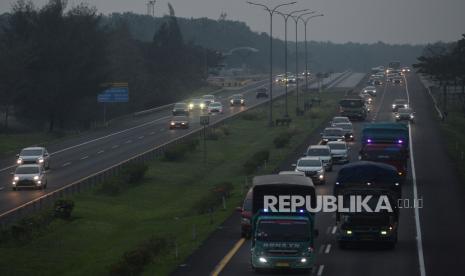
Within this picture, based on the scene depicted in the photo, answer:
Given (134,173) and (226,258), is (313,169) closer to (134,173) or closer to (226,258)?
(134,173)

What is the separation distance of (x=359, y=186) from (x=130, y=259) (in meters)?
9.63

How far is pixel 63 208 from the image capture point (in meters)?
46.0

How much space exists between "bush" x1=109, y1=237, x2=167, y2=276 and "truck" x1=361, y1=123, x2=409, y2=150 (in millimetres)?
25544

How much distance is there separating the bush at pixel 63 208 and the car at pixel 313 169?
14.4 metres

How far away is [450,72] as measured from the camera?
138m

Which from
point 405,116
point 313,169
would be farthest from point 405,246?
point 405,116

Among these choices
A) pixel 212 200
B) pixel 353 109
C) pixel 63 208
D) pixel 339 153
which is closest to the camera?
pixel 63 208

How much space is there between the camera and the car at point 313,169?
184 feet

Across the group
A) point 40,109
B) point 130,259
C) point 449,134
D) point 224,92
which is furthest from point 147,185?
point 224,92

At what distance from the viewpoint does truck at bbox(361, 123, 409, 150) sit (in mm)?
58531

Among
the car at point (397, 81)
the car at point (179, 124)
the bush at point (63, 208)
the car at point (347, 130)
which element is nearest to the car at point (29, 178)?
the bush at point (63, 208)

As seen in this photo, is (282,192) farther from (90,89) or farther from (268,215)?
(90,89)

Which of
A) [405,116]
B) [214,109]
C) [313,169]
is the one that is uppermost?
[313,169]

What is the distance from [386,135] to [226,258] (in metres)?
27.6
